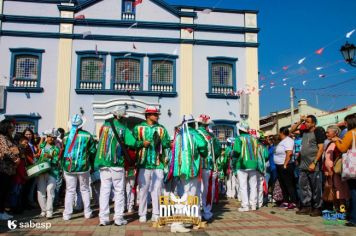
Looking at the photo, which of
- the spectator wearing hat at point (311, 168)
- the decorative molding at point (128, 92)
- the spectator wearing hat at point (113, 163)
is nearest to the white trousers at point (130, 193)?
the spectator wearing hat at point (113, 163)

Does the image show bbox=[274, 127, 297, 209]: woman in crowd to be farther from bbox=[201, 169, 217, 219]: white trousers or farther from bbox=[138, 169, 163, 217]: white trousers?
bbox=[138, 169, 163, 217]: white trousers

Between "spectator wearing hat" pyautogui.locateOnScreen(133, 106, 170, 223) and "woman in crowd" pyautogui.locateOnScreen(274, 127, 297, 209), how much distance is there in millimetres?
3253

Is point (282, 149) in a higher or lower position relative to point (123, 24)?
lower

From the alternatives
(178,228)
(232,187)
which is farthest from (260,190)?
(178,228)

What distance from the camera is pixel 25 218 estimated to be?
23.1 feet

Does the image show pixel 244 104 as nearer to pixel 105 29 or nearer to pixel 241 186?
pixel 105 29

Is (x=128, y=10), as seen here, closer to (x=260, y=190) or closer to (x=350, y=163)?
(x=260, y=190)

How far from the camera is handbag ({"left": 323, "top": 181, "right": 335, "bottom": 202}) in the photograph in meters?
6.96

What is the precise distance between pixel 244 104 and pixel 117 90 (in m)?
5.93

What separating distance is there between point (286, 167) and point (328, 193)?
141cm

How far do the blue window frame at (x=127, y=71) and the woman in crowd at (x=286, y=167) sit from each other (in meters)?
9.23

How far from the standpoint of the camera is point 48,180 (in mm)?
Result: 7098

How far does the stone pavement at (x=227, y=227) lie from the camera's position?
555 centimetres

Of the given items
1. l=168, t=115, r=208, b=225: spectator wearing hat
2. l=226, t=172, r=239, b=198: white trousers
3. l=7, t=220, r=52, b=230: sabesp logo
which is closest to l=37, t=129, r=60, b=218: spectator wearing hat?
l=7, t=220, r=52, b=230: sabesp logo
